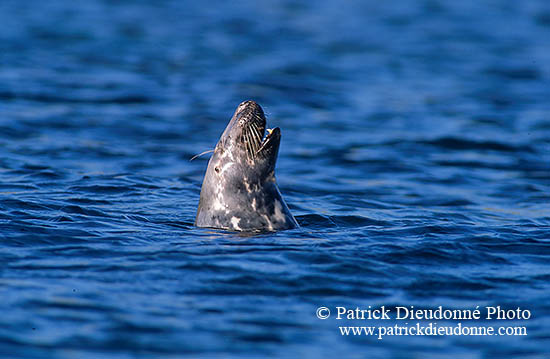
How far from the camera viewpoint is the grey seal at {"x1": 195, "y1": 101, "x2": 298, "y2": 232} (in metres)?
9.66

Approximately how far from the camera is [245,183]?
967 centimetres

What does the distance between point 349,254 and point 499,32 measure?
71.7ft

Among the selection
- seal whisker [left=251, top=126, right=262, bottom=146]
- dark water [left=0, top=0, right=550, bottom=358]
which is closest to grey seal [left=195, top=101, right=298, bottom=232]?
seal whisker [left=251, top=126, right=262, bottom=146]

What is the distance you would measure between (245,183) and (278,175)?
451 centimetres

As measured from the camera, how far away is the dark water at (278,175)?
7.04m

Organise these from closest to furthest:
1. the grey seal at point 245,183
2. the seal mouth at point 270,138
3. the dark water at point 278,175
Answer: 1. the dark water at point 278,175
2. the seal mouth at point 270,138
3. the grey seal at point 245,183

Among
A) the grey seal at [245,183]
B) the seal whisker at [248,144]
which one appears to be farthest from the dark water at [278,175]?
the seal whisker at [248,144]

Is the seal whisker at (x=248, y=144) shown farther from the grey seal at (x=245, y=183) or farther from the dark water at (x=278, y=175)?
the dark water at (x=278, y=175)

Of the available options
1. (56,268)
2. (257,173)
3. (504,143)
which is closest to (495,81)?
(504,143)

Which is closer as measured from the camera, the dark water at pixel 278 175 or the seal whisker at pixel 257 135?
the dark water at pixel 278 175

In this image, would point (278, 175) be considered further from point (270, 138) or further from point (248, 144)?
point (270, 138)

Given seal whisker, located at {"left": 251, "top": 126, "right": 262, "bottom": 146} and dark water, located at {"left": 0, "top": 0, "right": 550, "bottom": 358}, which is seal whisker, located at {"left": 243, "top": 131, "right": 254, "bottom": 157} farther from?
dark water, located at {"left": 0, "top": 0, "right": 550, "bottom": 358}

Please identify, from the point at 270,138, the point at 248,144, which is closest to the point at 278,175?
the point at 248,144

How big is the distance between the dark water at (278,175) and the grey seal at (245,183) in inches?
14.3
